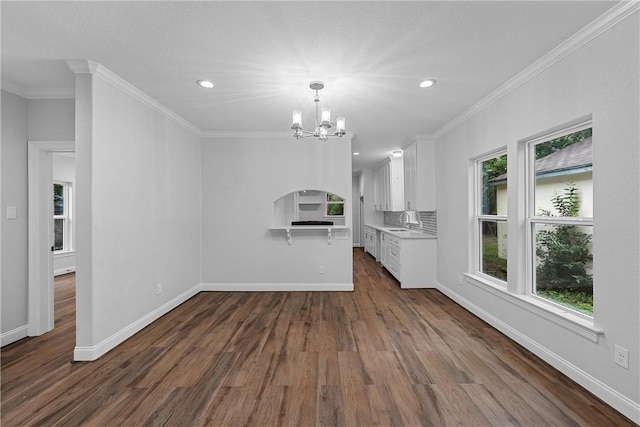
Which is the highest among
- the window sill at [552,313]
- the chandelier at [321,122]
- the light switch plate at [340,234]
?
the chandelier at [321,122]

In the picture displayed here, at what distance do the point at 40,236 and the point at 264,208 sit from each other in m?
2.63

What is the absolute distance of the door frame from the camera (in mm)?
3059

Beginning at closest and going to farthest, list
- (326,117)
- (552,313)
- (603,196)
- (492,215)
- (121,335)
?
(603,196)
(552,313)
(326,117)
(121,335)
(492,215)

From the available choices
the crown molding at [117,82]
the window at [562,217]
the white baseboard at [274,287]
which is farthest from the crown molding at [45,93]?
the window at [562,217]

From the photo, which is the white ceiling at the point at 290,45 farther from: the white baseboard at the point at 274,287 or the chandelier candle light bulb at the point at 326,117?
the white baseboard at the point at 274,287

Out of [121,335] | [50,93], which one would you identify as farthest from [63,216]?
[121,335]

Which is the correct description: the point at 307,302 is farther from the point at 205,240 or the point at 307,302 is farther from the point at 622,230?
the point at 622,230

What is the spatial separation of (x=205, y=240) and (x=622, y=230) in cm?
473

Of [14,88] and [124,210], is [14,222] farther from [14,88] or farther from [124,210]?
[14,88]

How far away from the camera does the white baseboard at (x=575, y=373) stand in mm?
1792

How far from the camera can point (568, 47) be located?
2174 mm

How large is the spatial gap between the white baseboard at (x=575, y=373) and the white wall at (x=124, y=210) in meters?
3.81

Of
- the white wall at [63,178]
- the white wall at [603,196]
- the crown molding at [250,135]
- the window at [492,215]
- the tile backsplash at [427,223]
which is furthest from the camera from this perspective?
the white wall at [63,178]

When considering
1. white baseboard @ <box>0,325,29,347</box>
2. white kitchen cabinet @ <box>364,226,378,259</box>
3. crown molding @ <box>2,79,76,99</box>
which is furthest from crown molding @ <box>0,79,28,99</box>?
white kitchen cabinet @ <box>364,226,378,259</box>
